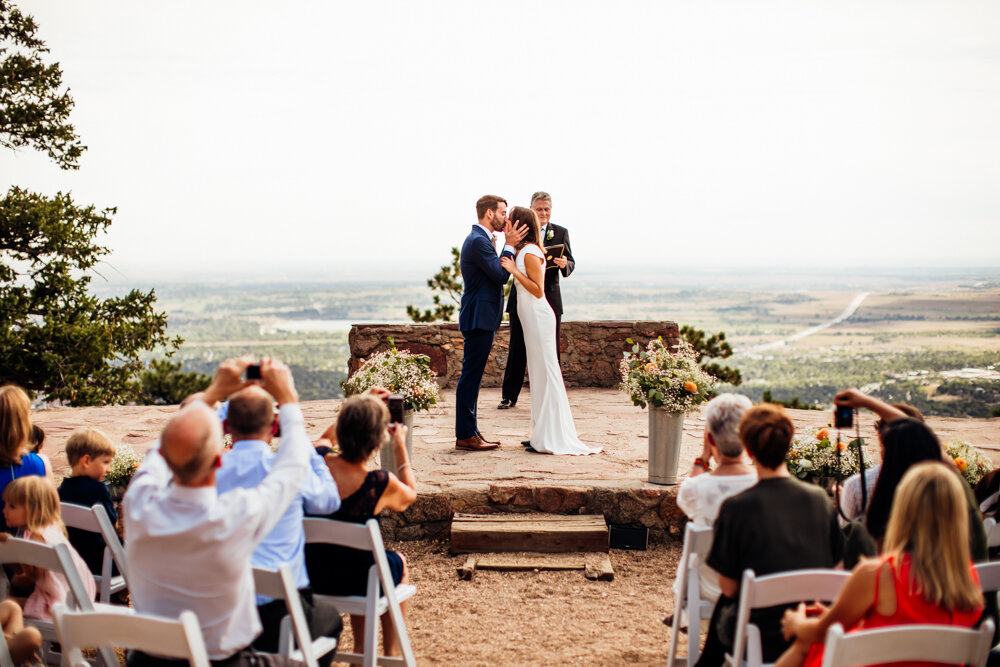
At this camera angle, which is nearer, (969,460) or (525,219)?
(969,460)

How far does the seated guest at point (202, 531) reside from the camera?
226 centimetres

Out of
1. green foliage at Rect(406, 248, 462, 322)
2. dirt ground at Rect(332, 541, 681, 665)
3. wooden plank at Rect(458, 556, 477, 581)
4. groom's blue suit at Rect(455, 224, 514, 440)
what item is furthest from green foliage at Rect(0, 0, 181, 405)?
dirt ground at Rect(332, 541, 681, 665)

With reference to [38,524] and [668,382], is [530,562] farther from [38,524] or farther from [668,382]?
[38,524]

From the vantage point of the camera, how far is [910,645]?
2.09 m

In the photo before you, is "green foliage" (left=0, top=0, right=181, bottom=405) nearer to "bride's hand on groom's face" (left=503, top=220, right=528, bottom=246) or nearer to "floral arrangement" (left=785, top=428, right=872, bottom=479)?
"bride's hand on groom's face" (left=503, top=220, right=528, bottom=246)

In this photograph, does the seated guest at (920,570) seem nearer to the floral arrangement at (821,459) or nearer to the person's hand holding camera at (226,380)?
the person's hand holding camera at (226,380)

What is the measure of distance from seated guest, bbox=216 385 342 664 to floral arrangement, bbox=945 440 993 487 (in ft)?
10.6

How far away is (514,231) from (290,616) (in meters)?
3.80

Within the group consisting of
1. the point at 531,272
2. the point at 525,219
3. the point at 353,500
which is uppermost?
the point at 525,219

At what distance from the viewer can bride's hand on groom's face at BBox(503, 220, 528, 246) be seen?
6.04 metres

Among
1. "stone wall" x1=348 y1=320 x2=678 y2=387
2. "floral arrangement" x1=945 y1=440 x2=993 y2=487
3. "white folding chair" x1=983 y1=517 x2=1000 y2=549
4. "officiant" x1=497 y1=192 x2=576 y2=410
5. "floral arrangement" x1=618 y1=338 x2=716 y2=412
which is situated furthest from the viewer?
"stone wall" x1=348 y1=320 x2=678 y2=387

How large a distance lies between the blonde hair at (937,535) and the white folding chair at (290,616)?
67.7 inches

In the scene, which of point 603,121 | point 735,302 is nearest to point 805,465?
point 735,302

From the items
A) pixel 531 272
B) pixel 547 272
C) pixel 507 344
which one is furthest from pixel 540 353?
pixel 507 344
